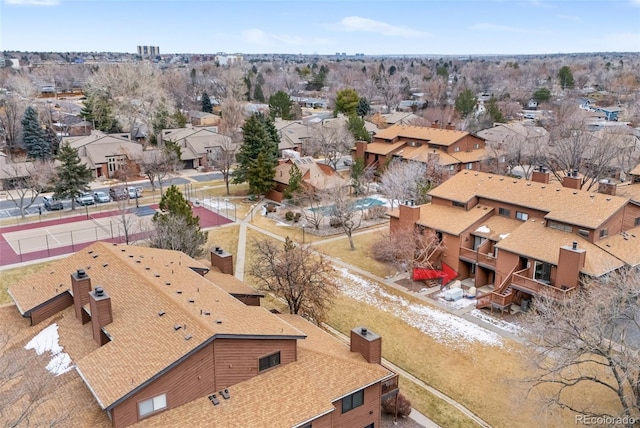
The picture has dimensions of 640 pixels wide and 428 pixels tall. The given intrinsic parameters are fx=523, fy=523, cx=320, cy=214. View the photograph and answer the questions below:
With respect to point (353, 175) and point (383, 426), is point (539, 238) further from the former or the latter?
point (353, 175)

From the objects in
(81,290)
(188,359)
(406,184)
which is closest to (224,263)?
(81,290)

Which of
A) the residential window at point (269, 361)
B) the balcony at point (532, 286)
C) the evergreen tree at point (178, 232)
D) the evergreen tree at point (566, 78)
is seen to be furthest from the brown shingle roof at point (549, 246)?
the evergreen tree at point (566, 78)

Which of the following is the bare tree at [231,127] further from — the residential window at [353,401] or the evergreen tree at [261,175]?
the residential window at [353,401]

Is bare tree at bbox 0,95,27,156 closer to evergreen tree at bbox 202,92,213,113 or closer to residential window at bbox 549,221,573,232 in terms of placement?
evergreen tree at bbox 202,92,213,113

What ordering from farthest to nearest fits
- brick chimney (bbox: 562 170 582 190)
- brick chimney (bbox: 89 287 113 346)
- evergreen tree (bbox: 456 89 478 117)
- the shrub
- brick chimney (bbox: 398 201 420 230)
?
evergreen tree (bbox: 456 89 478 117) < brick chimney (bbox: 398 201 420 230) < brick chimney (bbox: 562 170 582 190) < the shrub < brick chimney (bbox: 89 287 113 346)

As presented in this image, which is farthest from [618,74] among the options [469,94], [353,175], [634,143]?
[353,175]

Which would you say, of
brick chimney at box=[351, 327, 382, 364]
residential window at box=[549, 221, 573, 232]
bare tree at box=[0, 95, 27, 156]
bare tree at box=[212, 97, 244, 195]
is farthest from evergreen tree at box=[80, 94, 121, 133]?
brick chimney at box=[351, 327, 382, 364]
